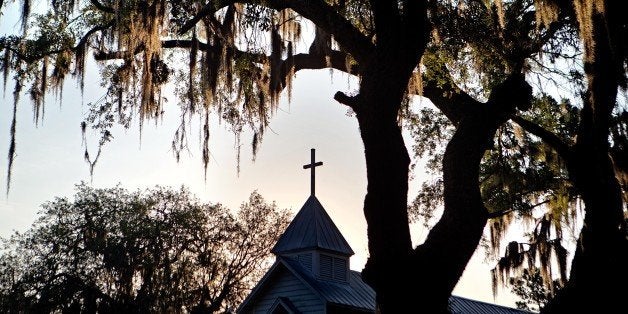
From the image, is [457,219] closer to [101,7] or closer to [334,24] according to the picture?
[334,24]

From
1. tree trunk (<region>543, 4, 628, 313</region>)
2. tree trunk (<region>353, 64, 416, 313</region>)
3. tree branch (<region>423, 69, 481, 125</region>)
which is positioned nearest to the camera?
tree trunk (<region>353, 64, 416, 313</region>)

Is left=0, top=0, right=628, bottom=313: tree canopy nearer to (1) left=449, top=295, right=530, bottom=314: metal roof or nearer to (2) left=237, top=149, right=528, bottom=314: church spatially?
(2) left=237, top=149, right=528, bottom=314: church

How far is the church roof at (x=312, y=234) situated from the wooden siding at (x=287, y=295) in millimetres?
1339

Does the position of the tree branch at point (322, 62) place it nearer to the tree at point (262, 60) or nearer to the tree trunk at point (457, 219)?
the tree at point (262, 60)

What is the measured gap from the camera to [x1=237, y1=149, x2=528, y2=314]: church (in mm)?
22953

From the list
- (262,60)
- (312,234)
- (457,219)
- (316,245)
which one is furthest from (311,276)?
(457,219)

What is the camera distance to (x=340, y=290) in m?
24.1

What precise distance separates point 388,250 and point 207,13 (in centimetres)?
498

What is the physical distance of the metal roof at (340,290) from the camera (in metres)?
22.8

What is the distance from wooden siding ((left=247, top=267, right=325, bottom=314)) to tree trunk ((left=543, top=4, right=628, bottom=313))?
14.4m

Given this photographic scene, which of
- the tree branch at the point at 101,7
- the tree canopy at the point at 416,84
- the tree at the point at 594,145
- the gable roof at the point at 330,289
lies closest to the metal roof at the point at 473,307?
the gable roof at the point at 330,289

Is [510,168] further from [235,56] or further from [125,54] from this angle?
[125,54]

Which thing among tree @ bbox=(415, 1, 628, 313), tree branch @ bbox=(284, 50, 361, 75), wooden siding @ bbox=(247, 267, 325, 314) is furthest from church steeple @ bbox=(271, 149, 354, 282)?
tree branch @ bbox=(284, 50, 361, 75)

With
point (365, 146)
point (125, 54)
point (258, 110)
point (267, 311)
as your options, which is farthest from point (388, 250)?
point (267, 311)
